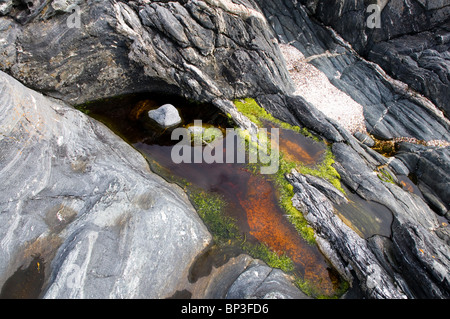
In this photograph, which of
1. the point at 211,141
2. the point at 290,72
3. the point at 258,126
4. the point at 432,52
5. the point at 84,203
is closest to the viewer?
the point at 84,203

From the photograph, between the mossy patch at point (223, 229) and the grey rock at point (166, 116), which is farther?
the grey rock at point (166, 116)

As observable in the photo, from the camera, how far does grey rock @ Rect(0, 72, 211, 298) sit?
29.8ft

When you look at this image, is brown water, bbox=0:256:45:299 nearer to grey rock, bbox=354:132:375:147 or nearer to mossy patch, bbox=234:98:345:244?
mossy patch, bbox=234:98:345:244

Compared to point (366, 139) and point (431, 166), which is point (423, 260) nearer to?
point (431, 166)

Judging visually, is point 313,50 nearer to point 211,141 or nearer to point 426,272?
point 211,141

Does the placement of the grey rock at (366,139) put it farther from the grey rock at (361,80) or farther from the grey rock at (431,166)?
the grey rock at (431,166)

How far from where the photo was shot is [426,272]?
33.1 feet

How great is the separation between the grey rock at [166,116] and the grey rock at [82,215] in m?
4.91

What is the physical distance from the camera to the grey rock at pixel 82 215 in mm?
9070

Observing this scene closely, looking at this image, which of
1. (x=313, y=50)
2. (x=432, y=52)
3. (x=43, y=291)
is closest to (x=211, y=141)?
(x=43, y=291)

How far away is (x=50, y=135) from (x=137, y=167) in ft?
13.6

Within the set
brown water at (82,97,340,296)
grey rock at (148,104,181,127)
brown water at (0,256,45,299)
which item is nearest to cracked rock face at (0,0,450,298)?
brown water at (0,256,45,299)

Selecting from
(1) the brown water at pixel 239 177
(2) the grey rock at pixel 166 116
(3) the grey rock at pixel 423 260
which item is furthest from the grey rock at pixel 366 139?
(2) the grey rock at pixel 166 116

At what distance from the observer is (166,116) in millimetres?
17625
